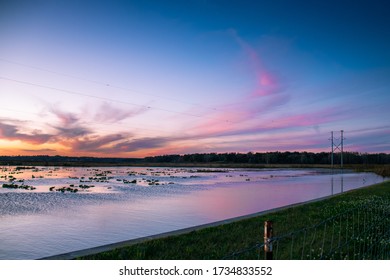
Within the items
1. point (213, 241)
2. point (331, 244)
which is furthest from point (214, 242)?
point (331, 244)

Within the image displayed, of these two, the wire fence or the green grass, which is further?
the green grass

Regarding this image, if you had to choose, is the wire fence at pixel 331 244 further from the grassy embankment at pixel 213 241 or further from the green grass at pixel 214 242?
the grassy embankment at pixel 213 241

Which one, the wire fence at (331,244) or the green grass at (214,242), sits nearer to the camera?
the wire fence at (331,244)

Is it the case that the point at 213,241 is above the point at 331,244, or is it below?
below

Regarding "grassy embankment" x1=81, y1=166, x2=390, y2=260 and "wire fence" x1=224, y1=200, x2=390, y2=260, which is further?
"grassy embankment" x1=81, y1=166, x2=390, y2=260

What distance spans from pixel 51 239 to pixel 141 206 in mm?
8553

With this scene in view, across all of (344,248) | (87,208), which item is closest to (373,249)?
(344,248)

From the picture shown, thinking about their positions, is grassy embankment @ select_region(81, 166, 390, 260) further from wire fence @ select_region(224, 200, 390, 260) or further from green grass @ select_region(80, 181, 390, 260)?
wire fence @ select_region(224, 200, 390, 260)

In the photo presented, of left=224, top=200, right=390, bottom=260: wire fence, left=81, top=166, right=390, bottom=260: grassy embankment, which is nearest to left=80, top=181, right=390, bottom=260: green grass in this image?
left=81, top=166, right=390, bottom=260: grassy embankment

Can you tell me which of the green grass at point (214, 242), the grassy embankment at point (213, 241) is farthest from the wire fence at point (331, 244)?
the grassy embankment at point (213, 241)

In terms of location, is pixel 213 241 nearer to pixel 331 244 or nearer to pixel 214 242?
pixel 214 242
